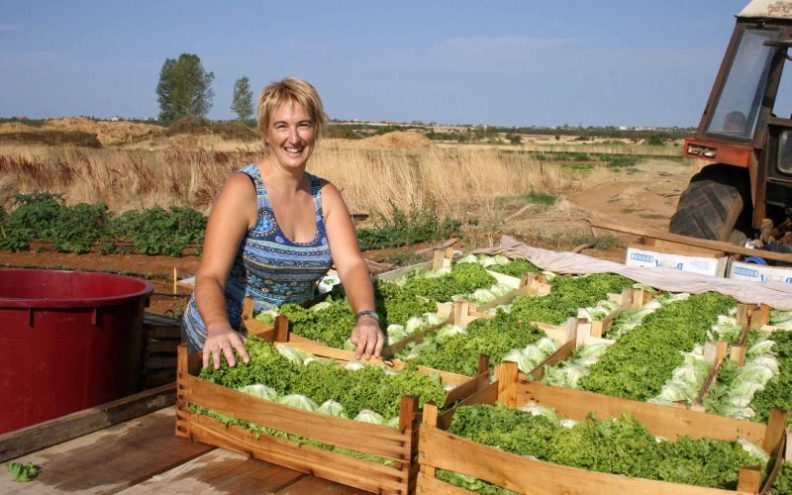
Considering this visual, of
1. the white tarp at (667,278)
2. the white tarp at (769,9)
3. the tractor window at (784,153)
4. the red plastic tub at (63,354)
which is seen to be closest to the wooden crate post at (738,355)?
the white tarp at (667,278)

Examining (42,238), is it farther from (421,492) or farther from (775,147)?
(421,492)

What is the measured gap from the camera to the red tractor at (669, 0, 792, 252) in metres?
8.29

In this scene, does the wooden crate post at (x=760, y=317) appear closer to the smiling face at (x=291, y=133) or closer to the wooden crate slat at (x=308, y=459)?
the smiling face at (x=291, y=133)

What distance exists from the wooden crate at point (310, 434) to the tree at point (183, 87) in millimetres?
75380

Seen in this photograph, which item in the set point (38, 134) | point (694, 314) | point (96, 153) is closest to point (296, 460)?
point (694, 314)

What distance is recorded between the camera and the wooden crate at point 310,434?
2568mm

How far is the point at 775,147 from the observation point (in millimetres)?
8320

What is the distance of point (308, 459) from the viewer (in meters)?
2.72

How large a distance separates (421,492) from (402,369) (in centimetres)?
79

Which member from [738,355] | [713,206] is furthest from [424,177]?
[738,355]

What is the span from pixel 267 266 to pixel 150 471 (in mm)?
1350

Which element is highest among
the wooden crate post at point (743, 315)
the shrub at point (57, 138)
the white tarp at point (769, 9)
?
the white tarp at point (769, 9)

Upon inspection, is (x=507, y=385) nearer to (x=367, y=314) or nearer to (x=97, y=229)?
(x=367, y=314)

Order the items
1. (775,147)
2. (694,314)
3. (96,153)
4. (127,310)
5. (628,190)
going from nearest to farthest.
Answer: (127,310) < (694,314) < (775,147) < (96,153) < (628,190)
